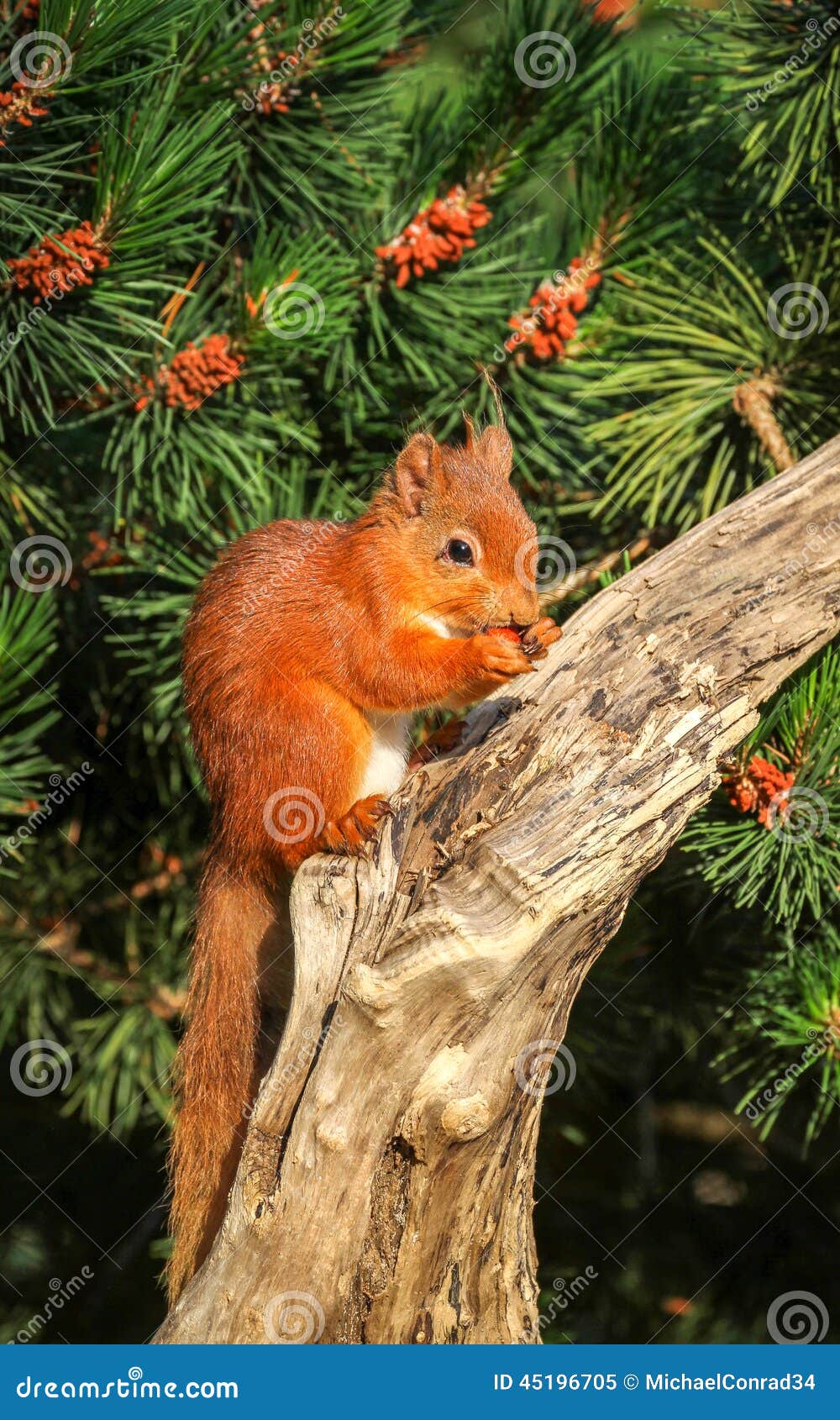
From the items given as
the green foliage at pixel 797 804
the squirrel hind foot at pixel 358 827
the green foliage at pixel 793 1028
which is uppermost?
the squirrel hind foot at pixel 358 827

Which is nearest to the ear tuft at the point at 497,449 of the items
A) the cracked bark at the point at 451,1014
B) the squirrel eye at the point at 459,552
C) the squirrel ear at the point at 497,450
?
the squirrel ear at the point at 497,450

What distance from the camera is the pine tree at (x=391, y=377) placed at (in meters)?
Result: 1.87

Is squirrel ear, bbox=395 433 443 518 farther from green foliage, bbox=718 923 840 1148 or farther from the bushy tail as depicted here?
green foliage, bbox=718 923 840 1148

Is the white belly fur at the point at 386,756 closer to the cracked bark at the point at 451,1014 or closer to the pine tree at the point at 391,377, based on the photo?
the cracked bark at the point at 451,1014

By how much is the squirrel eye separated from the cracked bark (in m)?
0.28

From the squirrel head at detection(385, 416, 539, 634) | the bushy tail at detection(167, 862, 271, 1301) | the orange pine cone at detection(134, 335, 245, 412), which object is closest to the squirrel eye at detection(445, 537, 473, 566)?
the squirrel head at detection(385, 416, 539, 634)

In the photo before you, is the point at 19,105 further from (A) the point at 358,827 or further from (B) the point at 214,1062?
(B) the point at 214,1062

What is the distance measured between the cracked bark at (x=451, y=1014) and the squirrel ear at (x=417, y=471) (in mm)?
400

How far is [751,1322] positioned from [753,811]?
3.67 feet

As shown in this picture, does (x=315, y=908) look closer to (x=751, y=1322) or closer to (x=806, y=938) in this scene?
(x=806, y=938)

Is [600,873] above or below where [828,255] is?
below

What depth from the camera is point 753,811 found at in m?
1.90

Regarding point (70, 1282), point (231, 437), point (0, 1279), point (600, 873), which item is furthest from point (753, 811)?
point (0, 1279)

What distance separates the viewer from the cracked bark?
142 centimetres
